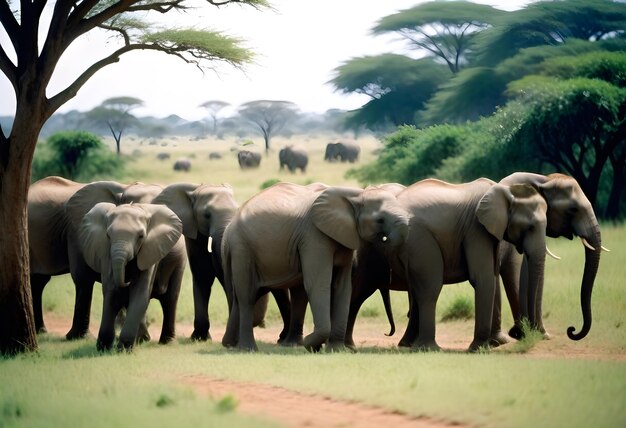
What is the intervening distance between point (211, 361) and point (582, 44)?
2912cm

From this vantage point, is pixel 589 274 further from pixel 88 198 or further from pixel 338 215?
pixel 88 198

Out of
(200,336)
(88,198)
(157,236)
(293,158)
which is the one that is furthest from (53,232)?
(293,158)

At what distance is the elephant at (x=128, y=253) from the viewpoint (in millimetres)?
11703

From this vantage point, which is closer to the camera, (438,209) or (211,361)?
(211,361)

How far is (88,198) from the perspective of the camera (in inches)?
587

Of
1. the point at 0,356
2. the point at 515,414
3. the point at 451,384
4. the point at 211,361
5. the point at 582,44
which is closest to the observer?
the point at 515,414

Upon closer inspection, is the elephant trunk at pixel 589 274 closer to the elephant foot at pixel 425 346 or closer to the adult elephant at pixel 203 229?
the elephant foot at pixel 425 346

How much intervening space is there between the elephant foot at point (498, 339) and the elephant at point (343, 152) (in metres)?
34.0

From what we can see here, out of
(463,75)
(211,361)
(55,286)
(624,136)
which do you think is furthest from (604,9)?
(211,361)

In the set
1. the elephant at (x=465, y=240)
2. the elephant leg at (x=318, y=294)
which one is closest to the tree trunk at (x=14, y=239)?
the elephant leg at (x=318, y=294)

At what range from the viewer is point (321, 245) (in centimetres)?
1228

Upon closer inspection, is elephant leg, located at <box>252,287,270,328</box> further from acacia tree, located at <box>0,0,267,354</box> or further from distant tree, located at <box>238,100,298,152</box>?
distant tree, located at <box>238,100,298,152</box>

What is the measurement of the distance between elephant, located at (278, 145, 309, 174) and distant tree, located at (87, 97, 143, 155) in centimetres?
1305

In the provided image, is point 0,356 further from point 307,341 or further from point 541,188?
point 541,188
